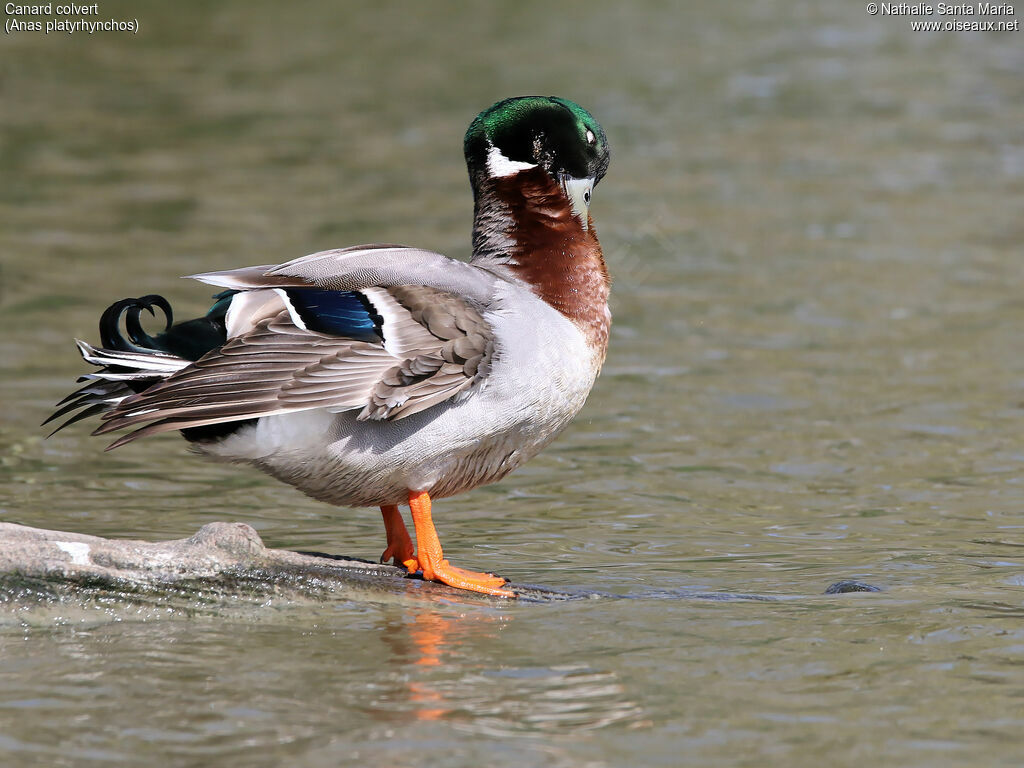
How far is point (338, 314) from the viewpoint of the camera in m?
6.02

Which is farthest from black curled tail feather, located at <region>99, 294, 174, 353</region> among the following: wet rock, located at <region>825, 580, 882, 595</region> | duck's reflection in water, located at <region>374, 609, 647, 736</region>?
wet rock, located at <region>825, 580, 882, 595</region>

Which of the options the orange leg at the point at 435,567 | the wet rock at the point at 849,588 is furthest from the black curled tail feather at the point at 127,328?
the wet rock at the point at 849,588

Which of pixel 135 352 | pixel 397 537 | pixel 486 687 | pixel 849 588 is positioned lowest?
pixel 849 588

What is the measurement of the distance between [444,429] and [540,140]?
1.34 metres

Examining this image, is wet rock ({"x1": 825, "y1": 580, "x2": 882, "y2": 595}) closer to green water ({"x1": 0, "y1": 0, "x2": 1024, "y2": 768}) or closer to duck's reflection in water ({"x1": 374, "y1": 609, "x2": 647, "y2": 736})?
green water ({"x1": 0, "y1": 0, "x2": 1024, "y2": 768})

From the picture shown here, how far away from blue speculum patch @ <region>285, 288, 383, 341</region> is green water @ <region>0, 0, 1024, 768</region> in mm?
1040

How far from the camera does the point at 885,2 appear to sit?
27.4 m

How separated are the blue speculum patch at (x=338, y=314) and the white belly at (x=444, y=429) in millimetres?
302

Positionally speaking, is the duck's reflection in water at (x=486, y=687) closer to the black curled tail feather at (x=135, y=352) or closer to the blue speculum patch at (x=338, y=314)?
the blue speculum patch at (x=338, y=314)

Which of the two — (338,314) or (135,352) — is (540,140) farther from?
(135,352)

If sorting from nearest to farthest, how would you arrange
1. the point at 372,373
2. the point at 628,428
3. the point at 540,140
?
the point at 372,373, the point at 540,140, the point at 628,428

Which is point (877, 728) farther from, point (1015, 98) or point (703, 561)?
point (1015, 98)

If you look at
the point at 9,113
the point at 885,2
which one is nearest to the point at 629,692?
the point at 9,113

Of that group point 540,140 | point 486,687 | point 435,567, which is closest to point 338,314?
point 435,567
